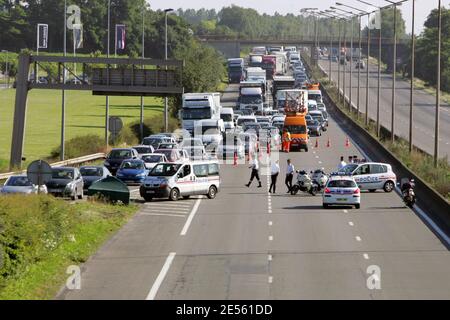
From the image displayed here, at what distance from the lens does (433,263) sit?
31953 millimetres

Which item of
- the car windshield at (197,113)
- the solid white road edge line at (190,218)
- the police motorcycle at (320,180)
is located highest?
the car windshield at (197,113)

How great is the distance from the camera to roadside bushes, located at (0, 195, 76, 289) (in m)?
28.1

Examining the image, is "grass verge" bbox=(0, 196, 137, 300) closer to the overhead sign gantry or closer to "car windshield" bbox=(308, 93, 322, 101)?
the overhead sign gantry

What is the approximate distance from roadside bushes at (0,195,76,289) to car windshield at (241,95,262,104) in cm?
8035

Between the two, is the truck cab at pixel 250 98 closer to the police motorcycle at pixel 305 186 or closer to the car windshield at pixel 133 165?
the car windshield at pixel 133 165

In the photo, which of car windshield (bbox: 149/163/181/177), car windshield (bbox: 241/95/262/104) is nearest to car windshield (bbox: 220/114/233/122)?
car windshield (bbox: 241/95/262/104)

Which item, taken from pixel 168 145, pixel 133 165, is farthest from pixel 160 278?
pixel 168 145

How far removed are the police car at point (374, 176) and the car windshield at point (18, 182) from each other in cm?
1469

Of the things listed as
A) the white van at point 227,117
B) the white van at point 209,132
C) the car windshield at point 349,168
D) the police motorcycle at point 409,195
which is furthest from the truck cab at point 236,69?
the police motorcycle at point 409,195

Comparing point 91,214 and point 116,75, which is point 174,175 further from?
point 116,75

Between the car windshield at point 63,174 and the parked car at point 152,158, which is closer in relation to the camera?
the car windshield at point 63,174

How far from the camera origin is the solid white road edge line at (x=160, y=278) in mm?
26659

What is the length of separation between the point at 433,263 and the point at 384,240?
491cm

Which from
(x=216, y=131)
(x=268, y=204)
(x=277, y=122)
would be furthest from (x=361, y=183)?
(x=277, y=122)
